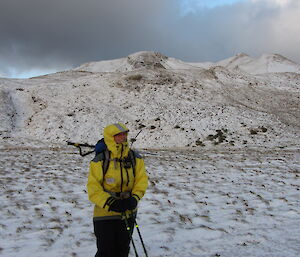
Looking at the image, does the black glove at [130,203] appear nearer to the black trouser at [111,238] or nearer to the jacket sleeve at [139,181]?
the jacket sleeve at [139,181]

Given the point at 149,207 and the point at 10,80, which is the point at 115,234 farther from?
the point at 10,80

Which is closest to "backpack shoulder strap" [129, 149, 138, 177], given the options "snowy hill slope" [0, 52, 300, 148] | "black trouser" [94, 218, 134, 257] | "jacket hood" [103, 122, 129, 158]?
"jacket hood" [103, 122, 129, 158]

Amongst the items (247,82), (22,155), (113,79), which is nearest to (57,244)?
(22,155)

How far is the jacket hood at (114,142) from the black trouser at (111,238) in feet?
3.63

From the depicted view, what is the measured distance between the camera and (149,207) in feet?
30.3

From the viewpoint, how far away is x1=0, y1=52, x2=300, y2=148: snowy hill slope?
27.2m

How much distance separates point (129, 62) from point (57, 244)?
197 feet

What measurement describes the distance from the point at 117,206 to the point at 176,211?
507cm

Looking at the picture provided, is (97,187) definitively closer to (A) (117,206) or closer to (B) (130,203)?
(A) (117,206)

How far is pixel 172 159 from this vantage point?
59.4 feet

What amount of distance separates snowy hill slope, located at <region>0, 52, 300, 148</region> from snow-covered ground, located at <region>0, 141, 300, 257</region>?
40.5ft

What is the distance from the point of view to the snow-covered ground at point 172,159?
7.09 m

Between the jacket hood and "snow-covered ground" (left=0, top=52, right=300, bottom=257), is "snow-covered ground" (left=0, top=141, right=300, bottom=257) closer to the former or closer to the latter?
"snow-covered ground" (left=0, top=52, right=300, bottom=257)

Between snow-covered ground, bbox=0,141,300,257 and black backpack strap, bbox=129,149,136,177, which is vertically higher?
black backpack strap, bbox=129,149,136,177
